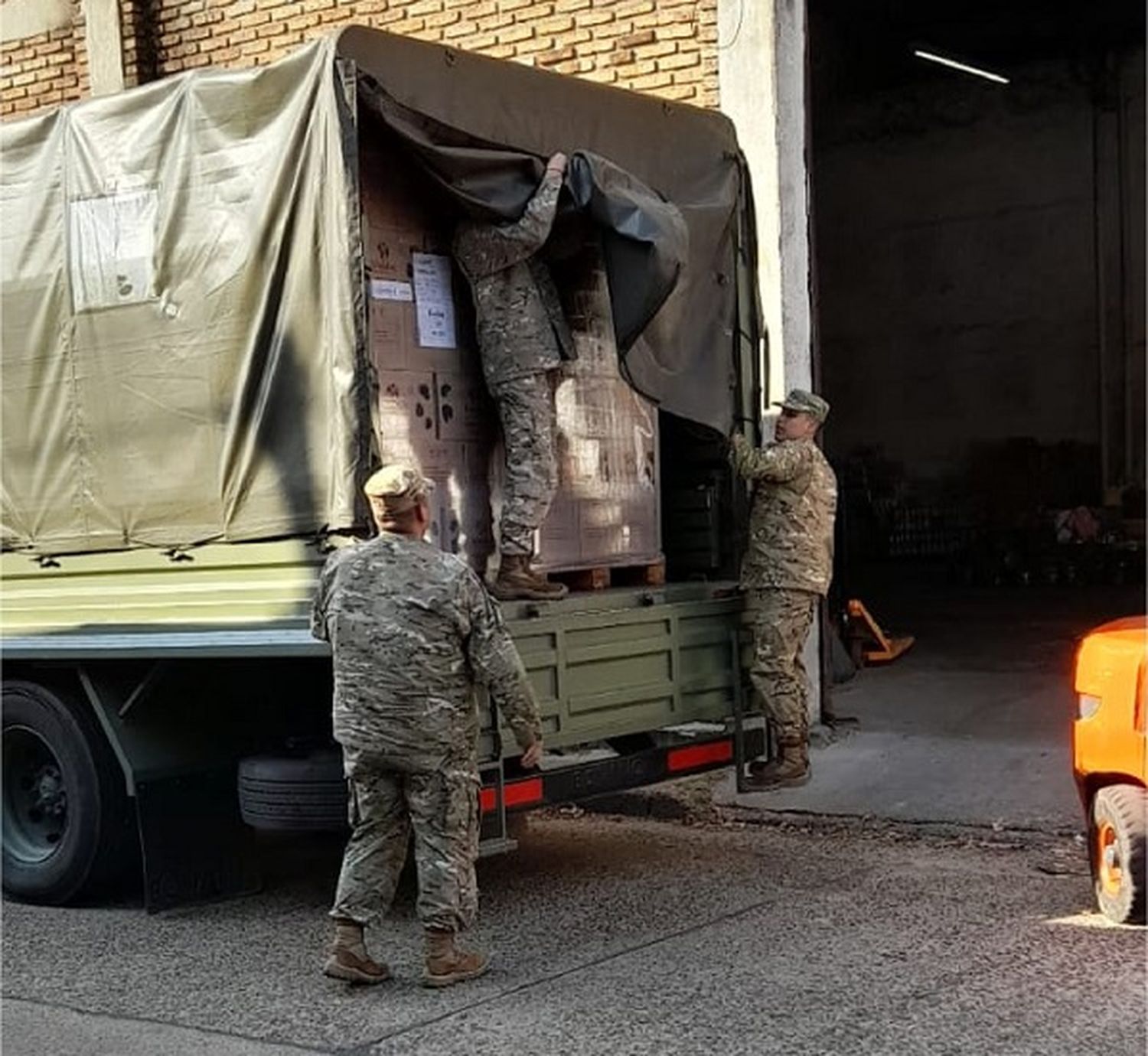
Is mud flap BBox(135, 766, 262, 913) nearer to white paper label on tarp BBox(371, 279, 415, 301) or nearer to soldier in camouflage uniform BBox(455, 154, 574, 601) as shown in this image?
soldier in camouflage uniform BBox(455, 154, 574, 601)

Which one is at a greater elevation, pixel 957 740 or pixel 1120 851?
pixel 1120 851

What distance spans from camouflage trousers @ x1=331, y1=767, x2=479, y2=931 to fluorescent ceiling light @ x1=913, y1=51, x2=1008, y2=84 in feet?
59.0

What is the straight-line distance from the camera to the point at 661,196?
25.3ft

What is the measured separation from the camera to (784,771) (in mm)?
7820

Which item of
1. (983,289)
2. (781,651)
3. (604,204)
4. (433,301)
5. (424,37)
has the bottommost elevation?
(781,651)

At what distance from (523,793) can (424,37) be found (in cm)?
676

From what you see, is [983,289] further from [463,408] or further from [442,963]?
[442,963]

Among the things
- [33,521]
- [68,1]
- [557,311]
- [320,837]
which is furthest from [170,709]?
[68,1]

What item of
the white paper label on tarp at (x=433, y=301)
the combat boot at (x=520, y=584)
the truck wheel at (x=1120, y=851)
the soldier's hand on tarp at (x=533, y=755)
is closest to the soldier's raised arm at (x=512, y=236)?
the white paper label on tarp at (x=433, y=301)

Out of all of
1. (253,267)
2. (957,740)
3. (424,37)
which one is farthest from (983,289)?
(253,267)

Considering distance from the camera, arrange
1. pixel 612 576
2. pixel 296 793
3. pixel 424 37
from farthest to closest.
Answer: pixel 424 37
pixel 612 576
pixel 296 793

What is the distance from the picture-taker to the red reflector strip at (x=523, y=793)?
21.9ft

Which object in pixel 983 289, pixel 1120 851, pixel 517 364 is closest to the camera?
pixel 1120 851

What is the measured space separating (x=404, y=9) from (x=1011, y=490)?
1365 centimetres
